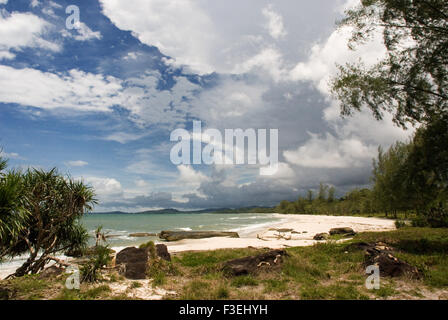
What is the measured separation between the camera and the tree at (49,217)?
10516mm

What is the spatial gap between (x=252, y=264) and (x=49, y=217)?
9.64 metres

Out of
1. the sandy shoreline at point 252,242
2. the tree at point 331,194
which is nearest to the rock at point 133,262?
the sandy shoreline at point 252,242

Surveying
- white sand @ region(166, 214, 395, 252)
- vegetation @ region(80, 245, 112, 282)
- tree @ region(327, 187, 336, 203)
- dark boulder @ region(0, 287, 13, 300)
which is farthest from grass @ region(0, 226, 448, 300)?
tree @ region(327, 187, 336, 203)

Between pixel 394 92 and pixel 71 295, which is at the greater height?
pixel 394 92

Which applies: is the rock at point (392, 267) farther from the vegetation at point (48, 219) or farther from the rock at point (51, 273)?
the vegetation at point (48, 219)

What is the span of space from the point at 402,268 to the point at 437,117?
876 cm

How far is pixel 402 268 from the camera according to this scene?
8.20 m

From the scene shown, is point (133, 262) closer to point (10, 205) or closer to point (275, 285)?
point (10, 205)

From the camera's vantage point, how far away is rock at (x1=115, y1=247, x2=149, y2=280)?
9180mm

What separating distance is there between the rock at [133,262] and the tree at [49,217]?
145 inches

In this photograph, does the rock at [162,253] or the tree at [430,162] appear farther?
the tree at [430,162]
